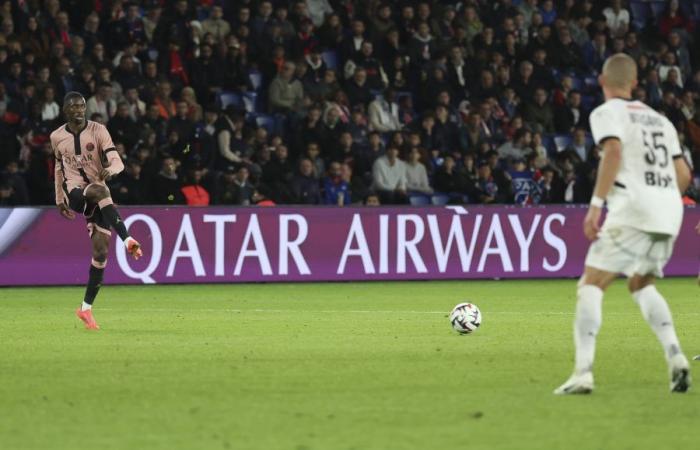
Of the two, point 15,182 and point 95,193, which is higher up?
point 95,193

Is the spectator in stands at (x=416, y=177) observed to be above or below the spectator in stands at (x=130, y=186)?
below

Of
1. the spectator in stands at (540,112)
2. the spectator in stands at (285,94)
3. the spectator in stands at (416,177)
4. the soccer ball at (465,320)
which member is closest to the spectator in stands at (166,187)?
the spectator in stands at (285,94)

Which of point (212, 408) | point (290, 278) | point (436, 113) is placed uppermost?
point (212, 408)

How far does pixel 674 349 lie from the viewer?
9.02m

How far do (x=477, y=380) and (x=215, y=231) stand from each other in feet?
39.0

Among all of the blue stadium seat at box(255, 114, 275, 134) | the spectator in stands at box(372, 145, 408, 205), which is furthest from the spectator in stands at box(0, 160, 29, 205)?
the spectator in stands at box(372, 145, 408, 205)

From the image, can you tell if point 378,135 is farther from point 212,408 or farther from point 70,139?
point 212,408

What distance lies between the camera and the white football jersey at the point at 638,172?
8.84 m

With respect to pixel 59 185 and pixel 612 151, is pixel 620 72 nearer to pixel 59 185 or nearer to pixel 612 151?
pixel 612 151

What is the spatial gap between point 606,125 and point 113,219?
22.4 ft

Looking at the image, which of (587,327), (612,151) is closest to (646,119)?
(612,151)

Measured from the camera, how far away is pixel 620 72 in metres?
8.98

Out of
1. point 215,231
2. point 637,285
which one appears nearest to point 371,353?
point 637,285

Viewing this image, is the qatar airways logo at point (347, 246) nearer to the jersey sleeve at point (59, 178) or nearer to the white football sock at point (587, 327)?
the jersey sleeve at point (59, 178)
